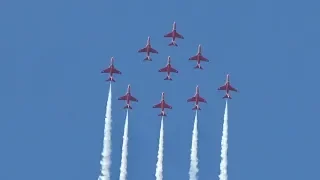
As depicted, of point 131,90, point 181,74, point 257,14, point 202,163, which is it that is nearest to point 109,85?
point 131,90

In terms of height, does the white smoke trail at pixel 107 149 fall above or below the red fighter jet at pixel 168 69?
below

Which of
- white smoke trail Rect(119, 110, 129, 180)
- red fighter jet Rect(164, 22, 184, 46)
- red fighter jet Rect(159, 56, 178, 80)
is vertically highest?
red fighter jet Rect(164, 22, 184, 46)

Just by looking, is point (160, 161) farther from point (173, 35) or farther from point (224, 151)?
point (173, 35)

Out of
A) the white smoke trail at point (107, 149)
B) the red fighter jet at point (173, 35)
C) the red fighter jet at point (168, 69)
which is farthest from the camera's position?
the red fighter jet at point (173, 35)

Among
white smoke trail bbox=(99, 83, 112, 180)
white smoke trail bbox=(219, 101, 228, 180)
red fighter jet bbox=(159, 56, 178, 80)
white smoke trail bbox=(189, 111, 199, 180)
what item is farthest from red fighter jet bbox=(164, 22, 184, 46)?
white smoke trail bbox=(219, 101, 228, 180)

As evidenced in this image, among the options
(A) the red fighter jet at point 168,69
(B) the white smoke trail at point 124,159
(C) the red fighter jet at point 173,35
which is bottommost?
(B) the white smoke trail at point 124,159

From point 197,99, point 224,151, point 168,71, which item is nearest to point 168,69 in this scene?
point 168,71

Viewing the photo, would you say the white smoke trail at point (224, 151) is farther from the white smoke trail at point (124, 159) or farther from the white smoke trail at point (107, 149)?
the white smoke trail at point (107, 149)

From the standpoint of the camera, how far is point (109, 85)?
1188 inches

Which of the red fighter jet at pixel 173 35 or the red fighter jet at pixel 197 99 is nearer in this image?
the red fighter jet at pixel 197 99

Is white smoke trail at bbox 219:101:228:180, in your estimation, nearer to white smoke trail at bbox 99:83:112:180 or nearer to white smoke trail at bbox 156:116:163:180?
white smoke trail at bbox 156:116:163:180

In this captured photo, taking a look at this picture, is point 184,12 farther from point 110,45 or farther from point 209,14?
point 110,45

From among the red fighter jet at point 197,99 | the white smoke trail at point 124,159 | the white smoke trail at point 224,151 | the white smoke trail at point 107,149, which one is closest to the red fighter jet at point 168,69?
the red fighter jet at point 197,99

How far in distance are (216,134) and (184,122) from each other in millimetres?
1329
